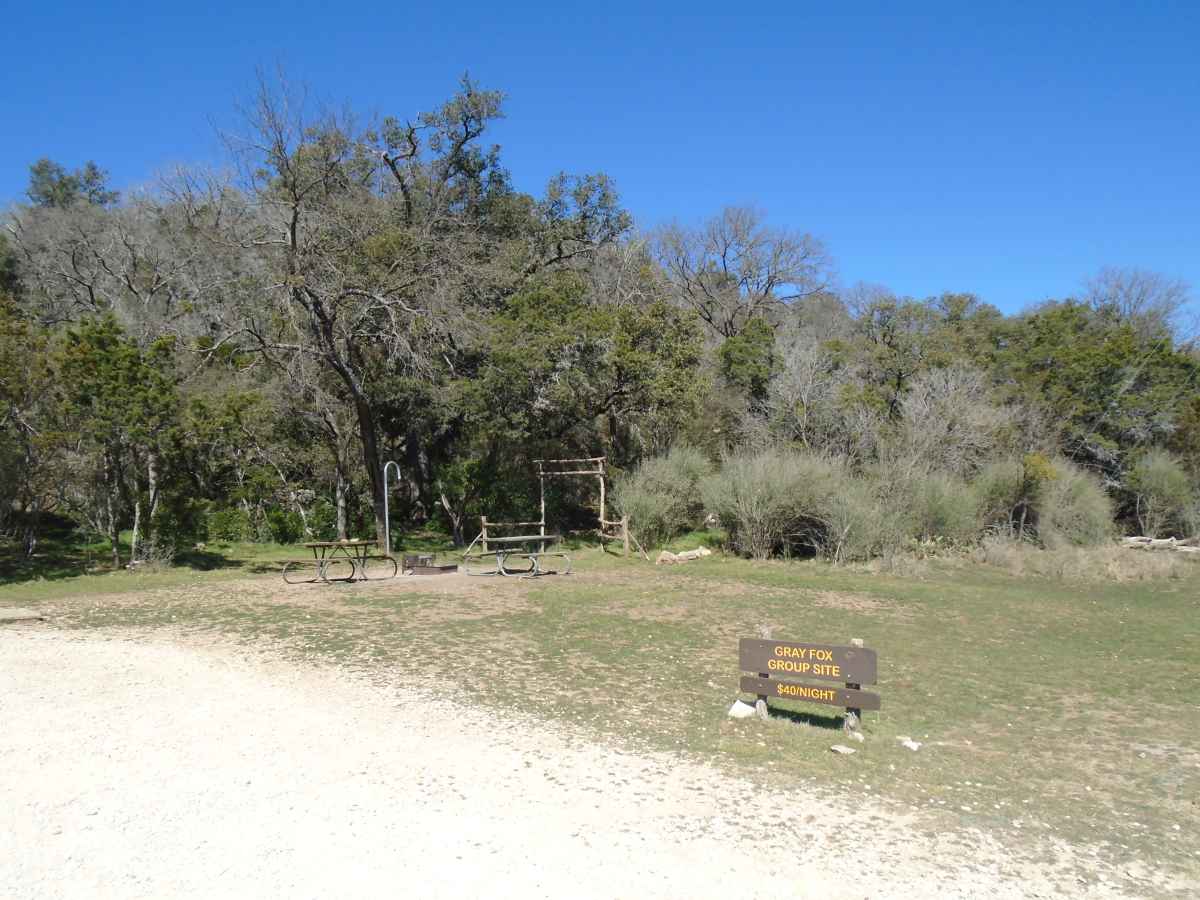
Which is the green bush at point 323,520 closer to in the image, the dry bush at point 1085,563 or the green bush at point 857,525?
the green bush at point 857,525

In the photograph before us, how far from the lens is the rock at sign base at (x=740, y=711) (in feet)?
23.0

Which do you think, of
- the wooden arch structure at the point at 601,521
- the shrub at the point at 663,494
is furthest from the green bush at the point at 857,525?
the wooden arch structure at the point at 601,521

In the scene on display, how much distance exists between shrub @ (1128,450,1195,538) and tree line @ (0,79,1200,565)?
0.08 metres

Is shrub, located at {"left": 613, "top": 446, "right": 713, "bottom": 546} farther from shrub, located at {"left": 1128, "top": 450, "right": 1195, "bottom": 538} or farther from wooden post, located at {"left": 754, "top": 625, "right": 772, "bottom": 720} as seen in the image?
wooden post, located at {"left": 754, "top": 625, "right": 772, "bottom": 720}

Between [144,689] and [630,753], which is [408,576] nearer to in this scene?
[144,689]

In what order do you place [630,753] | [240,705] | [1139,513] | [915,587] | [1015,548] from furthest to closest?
1. [1139,513]
2. [1015,548]
3. [915,587]
4. [240,705]
5. [630,753]

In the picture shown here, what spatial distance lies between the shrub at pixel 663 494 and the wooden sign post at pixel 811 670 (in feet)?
44.1

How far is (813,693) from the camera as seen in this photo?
6.67 m

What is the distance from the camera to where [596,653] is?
9.48m

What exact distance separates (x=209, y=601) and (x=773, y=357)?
18711 mm

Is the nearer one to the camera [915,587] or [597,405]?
[915,587]


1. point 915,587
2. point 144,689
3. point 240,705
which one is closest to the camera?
point 240,705

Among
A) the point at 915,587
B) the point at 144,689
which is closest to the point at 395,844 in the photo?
the point at 144,689

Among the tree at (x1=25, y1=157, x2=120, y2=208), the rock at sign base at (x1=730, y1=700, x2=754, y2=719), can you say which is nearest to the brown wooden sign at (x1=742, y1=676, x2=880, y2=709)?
the rock at sign base at (x1=730, y1=700, x2=754, y2=719)
